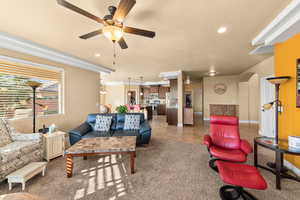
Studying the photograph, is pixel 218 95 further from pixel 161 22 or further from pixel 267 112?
pixel 161 22

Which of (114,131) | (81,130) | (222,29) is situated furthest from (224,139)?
(81,130)

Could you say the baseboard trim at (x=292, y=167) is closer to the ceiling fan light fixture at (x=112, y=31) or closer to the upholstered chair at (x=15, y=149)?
the ceiling fan light fixture at (x=112, y=31)

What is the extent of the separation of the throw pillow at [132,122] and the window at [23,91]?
1.99 m

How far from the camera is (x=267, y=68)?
4.17 metres

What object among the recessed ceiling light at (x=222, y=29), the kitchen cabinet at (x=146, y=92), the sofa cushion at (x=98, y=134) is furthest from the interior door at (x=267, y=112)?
the kitchen cabinet at (x=146, y=92)

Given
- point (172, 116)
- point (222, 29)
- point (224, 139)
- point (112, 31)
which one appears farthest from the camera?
point (172, 116)

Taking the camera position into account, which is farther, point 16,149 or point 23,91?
point 23,91

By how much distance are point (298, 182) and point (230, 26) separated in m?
2.85

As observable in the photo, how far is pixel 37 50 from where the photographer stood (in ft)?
10.5

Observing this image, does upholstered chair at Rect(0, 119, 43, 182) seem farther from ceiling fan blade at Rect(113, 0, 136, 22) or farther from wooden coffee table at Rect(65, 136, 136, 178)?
ceiling fan blade at Rect(113, 0, 136, 22)

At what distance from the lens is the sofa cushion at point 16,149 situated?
192cm

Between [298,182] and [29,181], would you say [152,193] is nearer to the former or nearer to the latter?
[29,181]

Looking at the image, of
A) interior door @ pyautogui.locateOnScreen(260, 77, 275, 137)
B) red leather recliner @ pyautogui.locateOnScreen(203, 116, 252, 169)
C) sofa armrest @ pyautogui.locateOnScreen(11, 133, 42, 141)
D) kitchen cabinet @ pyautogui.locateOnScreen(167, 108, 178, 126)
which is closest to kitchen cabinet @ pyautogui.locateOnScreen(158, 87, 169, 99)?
kitchen cabinet @ pyautogui.locateOnScreen(167, 108, 178, 126)

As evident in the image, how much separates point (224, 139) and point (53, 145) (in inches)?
148
